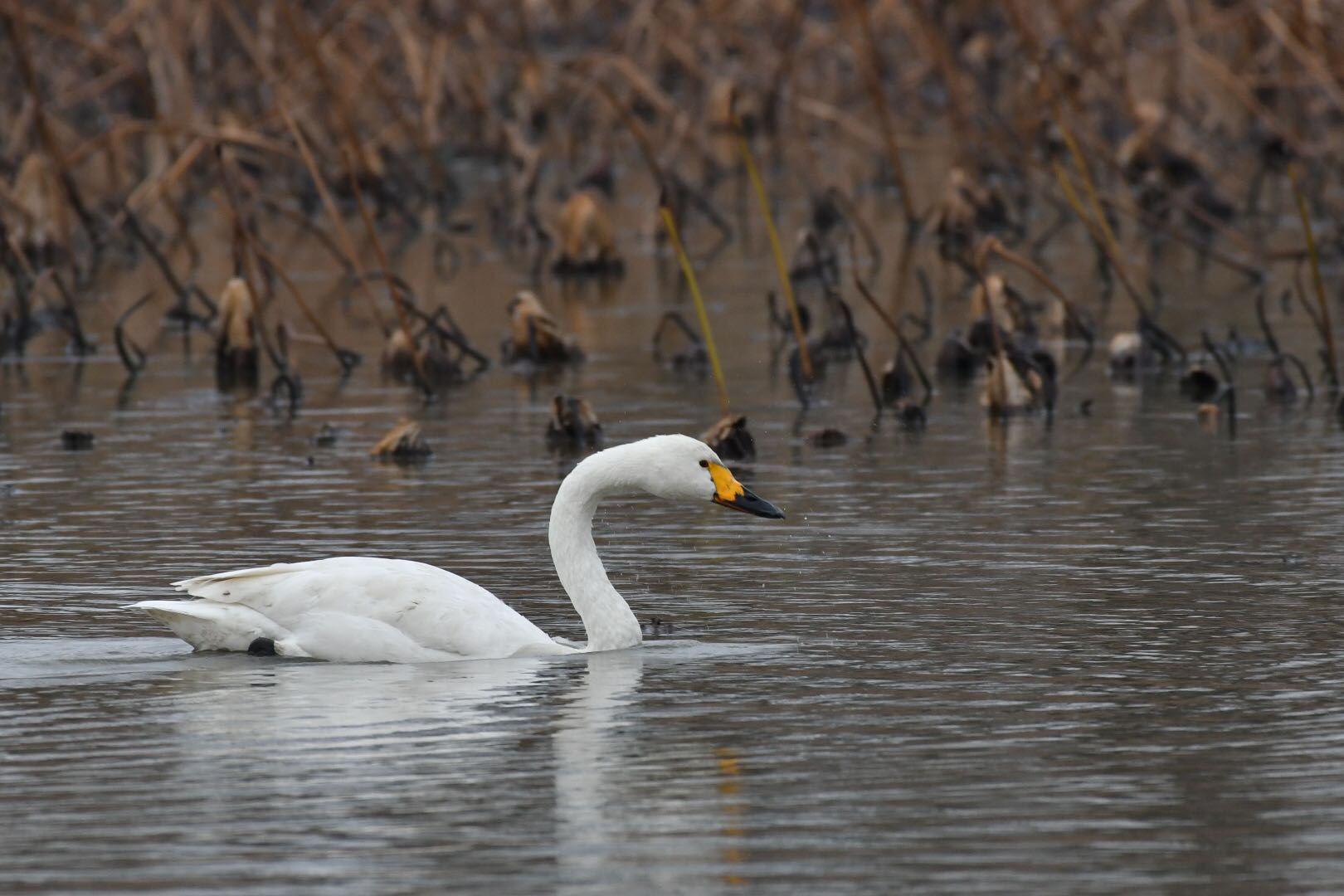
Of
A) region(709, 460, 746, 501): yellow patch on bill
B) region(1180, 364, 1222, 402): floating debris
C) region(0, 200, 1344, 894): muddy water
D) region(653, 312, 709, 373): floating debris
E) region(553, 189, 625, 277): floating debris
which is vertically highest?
region(553, 189, 625, 277): floating debris

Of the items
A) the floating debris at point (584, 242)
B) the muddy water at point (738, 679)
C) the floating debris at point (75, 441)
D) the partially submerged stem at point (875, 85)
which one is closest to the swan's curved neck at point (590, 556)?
the muddy water at point (738, 679)

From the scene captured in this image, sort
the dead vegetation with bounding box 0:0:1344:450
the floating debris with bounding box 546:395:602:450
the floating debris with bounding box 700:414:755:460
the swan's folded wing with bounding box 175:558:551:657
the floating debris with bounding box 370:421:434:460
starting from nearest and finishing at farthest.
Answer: the swan's folded wing with bounding box 175:558:551:657
the floating debris with bounding box 700:414:755:460
the floating debris with bounding box 370:421:434:460
the floating debris with bounding box 546:395:602:450
the dead vegetation with bounding box 0:0:1344:450

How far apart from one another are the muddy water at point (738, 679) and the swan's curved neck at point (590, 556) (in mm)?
130

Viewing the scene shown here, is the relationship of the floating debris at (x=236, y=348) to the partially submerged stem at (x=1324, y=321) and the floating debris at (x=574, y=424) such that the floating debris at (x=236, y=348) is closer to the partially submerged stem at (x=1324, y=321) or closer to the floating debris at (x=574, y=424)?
the floating debris at (x=574, y=424)

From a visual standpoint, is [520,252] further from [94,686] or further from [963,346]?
[94,686]

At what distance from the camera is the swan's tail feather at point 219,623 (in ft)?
30.0

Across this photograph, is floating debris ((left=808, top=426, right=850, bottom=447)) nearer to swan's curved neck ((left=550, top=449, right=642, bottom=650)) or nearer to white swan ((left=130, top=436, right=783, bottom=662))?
swan's curved neck ((left=550, top=449, right=642, bottom=650))

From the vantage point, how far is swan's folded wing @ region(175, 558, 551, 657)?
Result: 912 centimetres

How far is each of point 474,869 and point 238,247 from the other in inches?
406

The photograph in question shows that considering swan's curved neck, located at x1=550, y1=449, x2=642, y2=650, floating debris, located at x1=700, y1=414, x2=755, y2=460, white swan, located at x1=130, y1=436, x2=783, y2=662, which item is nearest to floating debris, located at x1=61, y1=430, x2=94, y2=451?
floating debris, located at x1=700, y1=414, x2=755, y2=460

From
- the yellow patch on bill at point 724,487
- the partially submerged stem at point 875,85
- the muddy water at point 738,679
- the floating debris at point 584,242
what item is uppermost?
the partially submerged stem at point 875,85

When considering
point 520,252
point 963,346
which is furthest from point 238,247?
point 520,252

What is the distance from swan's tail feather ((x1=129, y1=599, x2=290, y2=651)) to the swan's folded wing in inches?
1.2

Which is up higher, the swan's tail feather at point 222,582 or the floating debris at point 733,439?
the floating debris at point 733,439
